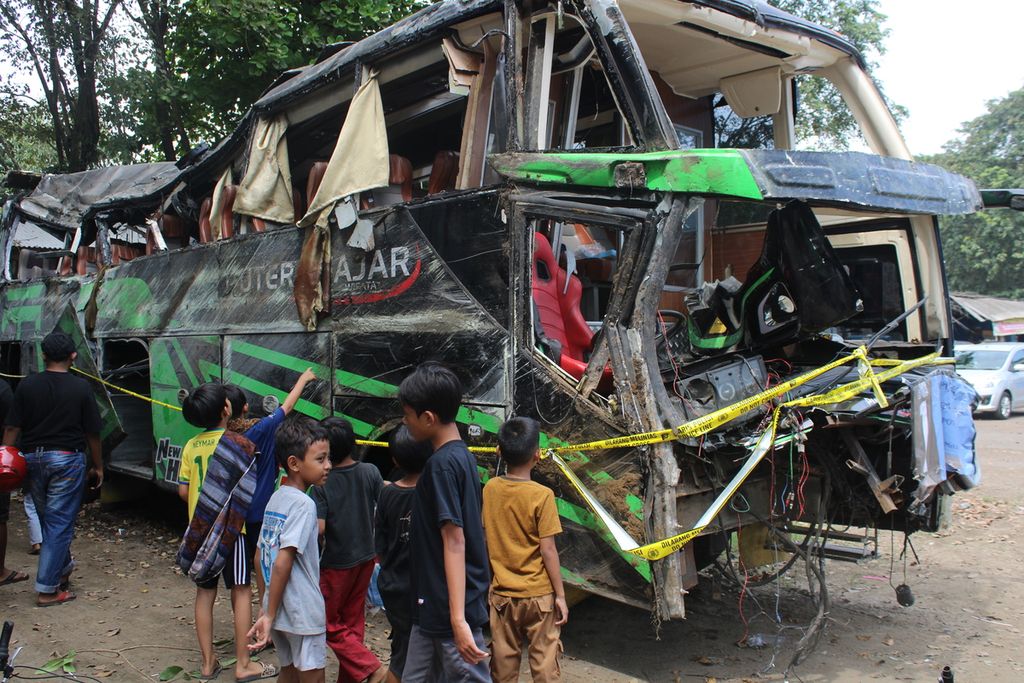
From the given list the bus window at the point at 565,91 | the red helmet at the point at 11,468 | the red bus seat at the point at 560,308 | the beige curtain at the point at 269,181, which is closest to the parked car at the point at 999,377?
the bus window at the point at 565,91

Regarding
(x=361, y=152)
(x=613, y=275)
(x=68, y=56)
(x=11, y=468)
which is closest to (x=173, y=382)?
(x=11, y=468)

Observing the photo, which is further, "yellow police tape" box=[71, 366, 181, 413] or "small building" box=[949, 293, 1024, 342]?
"small building" box=[949, 293, 1024, 342]

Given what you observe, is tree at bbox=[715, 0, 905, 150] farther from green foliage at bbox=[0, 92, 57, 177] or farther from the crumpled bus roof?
green foliage at bbox=[0, 92, 57, 177]

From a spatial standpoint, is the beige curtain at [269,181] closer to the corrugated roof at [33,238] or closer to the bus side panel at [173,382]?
the bus side panel at [173,382]

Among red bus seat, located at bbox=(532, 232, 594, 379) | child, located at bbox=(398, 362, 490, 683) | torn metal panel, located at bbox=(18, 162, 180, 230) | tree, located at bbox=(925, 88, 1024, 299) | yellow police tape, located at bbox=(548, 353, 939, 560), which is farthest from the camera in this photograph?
tree, located at bbox=(925, 88, 1024, 299)

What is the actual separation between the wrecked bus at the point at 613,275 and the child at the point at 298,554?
1083 mm

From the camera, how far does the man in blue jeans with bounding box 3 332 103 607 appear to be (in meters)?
5.55

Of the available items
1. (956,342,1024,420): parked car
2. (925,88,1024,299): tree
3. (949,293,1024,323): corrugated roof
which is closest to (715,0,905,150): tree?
(956,342,1024,420): parked car

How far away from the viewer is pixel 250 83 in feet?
43.1

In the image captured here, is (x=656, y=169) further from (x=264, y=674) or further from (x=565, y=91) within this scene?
(x=264, y=674)

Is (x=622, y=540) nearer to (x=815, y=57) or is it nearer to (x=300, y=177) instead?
(x=815, y=57)

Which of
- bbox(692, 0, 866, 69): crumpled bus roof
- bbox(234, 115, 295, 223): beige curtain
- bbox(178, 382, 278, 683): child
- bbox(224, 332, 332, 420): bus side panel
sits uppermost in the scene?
bbox(692, 0, 866, 69): crumpled bus roof

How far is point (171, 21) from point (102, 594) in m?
12.5

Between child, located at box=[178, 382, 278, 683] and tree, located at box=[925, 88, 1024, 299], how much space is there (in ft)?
89.8
